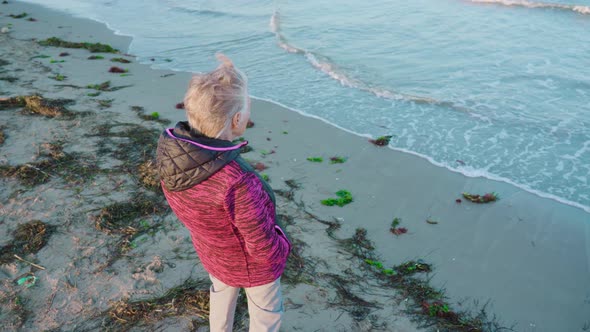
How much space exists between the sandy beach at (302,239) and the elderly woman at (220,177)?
124 cm

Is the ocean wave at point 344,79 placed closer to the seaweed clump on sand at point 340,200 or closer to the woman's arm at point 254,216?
the seaweed clump on sand at point 340,200

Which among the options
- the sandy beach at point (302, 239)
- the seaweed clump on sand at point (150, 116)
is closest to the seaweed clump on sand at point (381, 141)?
the sandy beach at point (302, 239)

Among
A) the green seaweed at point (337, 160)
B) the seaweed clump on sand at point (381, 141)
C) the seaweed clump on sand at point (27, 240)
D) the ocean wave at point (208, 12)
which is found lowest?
the seaweed clump on sand at point (27, 240)

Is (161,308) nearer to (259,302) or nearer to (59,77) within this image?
(259,302)

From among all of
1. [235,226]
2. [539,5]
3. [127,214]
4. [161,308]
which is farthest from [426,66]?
[235,226]

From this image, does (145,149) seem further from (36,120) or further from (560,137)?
(560,137)

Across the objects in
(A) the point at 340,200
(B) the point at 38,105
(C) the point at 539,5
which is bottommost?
(A) the point at 340,200

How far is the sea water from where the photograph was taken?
229 inches

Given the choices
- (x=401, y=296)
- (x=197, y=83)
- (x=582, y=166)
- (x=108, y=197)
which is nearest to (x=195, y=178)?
(x=197, y=83)

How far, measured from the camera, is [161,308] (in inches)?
112

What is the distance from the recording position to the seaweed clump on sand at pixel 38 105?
573 centimetres

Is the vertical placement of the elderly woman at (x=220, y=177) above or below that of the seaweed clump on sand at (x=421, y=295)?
above

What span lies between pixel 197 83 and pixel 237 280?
3.09 feet

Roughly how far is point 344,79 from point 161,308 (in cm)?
647
